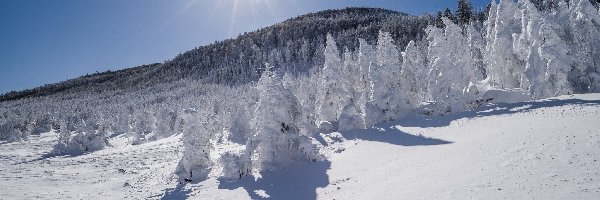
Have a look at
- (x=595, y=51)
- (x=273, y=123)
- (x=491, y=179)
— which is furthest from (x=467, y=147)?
(x=595, y=51)

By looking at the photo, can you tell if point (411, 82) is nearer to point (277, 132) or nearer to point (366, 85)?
point (366, 85)

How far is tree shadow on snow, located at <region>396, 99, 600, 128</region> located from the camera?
1345 inches

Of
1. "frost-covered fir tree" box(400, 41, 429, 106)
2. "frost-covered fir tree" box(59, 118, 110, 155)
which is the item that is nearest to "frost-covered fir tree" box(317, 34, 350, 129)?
"frost-covered fir tree" box(400, 41, 429, 106)

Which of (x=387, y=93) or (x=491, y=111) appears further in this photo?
(x=387, y=93)

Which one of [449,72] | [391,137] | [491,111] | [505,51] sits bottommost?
[391,137]

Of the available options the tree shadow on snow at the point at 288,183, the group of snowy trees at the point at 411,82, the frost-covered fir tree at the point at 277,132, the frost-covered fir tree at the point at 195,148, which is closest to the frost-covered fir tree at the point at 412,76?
the group of snowy trees at the point at 411,82

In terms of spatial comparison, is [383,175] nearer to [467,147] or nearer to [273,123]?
[467,147]

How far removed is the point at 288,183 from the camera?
3056cm

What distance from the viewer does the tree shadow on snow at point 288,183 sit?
91.7ft

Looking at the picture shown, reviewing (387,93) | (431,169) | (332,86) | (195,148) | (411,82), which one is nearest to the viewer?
(431,169)

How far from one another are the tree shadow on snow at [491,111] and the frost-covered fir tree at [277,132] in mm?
11396

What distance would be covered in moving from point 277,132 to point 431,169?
14324mm

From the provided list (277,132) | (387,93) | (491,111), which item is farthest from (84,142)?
(491,111)

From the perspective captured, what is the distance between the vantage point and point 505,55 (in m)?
47.3
